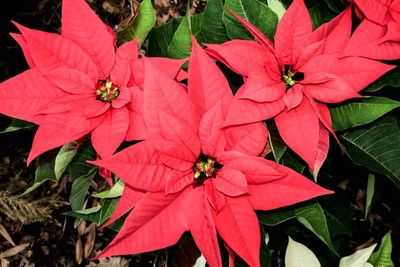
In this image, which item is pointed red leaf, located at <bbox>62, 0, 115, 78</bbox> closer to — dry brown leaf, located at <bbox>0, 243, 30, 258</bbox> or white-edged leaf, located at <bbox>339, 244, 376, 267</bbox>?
white-edged leaf, located at <bbox>339, 244, 376, 267</bbox>

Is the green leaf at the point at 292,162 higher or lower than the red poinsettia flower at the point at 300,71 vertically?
lower

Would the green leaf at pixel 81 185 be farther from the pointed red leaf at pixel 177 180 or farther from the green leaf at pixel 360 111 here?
the green leaf at pixel 360 111

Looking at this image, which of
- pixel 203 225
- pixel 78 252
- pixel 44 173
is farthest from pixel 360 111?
pixel 78 252

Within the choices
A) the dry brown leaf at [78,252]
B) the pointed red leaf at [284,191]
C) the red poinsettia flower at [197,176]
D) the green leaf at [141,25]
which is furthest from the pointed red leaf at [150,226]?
the dry brown leaf at [78,252]

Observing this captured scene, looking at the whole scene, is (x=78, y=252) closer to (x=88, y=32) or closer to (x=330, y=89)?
(x=88, y=32)

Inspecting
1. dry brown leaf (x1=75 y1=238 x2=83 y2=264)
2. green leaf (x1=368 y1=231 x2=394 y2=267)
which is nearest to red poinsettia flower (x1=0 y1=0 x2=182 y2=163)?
green leaf (x1=368 y1=231 x2=394 y2=267)

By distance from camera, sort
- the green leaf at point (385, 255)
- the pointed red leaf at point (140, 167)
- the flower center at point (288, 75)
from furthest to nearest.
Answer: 1. the green leaf at point (385, 255)
2. the flower center at point (288, 75)
3. the pointed red leaf at point (140, 167)
